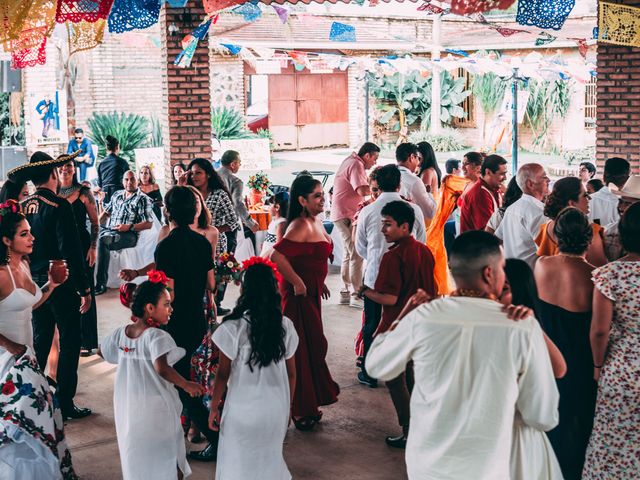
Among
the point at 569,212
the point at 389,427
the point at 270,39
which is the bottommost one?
the point at 389,427

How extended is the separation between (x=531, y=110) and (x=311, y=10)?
7.25 metres

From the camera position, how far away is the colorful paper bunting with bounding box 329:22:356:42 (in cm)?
2431

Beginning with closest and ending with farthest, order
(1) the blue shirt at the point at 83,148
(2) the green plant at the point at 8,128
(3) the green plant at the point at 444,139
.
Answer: (1) the blue shirt at the point at 83,148 → (2) the green plant at the point at 8,128 → (3) the green plant at the point at 444,139

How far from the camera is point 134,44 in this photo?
72.3 feet

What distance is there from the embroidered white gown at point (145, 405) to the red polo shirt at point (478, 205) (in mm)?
3796

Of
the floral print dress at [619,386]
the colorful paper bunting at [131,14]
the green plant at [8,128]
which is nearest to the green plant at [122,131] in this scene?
the green plant at [8,128]

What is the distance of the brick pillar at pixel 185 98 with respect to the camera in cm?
1138

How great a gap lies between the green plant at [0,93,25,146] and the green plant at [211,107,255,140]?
205 inches

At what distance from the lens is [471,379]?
130 inches

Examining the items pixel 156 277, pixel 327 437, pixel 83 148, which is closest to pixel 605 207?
pixel 327 437

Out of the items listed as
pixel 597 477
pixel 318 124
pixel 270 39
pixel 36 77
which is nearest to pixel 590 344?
pixel 597 477

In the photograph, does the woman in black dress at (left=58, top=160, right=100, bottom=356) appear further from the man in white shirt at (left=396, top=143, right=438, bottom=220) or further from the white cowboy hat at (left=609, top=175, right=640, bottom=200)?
the white cowboy hat at (left=609, top=175, right=640, bottom=200)

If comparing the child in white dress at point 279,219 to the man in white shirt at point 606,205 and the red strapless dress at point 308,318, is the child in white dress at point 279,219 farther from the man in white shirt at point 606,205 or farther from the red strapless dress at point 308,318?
the man in white shirt at point 606,205

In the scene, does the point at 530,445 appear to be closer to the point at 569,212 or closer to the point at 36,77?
the point at 569,212
